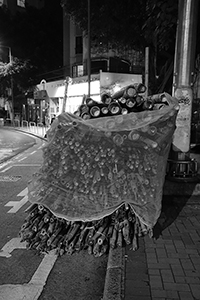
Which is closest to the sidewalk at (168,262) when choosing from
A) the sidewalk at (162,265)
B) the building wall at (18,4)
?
the sidewalk at (162,265)

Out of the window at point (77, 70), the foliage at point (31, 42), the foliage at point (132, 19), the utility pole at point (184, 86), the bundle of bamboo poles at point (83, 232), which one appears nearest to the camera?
the bundle of bamboo poles at point (83, 232)

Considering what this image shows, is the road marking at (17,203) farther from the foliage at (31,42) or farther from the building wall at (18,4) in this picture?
the building wall at (18,4)

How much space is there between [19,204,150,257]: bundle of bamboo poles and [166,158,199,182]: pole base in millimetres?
2219

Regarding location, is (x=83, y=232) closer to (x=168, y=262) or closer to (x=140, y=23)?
(x=168, y=262)

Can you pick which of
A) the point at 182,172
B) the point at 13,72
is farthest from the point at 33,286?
the point at 13,72

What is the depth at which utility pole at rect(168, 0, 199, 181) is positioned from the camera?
5.61 metres

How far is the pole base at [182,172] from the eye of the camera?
5.91 metres

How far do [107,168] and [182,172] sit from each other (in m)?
2.60

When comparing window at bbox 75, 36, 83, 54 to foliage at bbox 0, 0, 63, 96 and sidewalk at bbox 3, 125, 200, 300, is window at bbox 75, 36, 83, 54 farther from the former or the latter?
sidewalk at bbox 3, 125, 200, 300

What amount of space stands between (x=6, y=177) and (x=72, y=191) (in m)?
5.34

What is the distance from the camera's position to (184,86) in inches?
229

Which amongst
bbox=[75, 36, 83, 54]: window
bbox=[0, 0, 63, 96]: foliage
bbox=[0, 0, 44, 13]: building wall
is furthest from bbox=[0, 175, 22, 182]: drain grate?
bbox=[0, 0, 44, 13]: building wall

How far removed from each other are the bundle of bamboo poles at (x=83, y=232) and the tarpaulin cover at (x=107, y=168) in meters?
0.21

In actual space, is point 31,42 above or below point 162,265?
above
